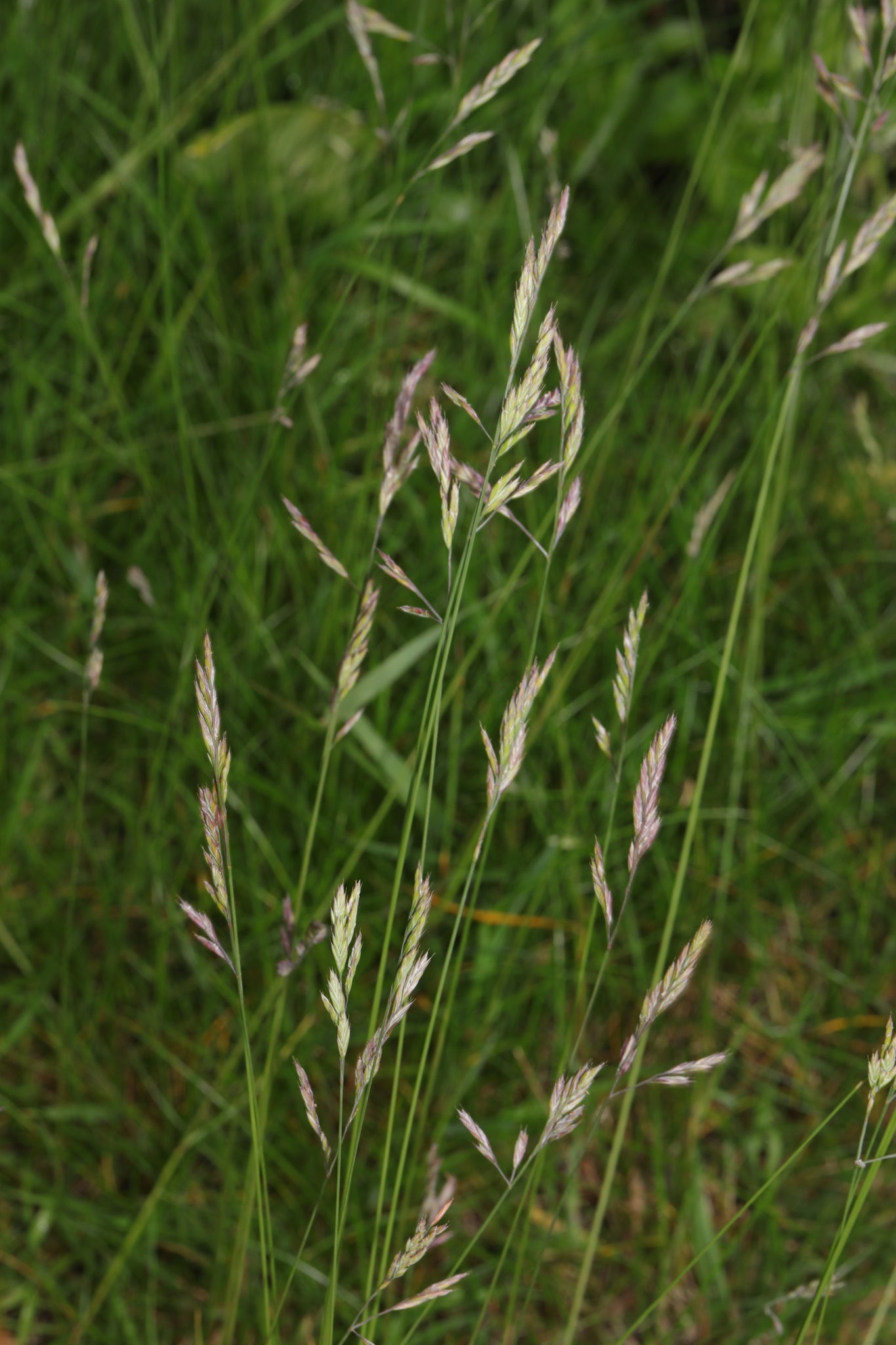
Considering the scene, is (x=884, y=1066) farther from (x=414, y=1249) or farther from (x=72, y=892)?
(x=72, y=892)

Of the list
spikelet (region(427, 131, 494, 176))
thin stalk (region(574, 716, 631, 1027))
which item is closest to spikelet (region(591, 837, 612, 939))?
thin stalk (region(574, 716, 631, 1027))

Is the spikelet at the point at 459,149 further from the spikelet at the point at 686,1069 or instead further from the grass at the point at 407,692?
the spikelet at the point at 686,1069

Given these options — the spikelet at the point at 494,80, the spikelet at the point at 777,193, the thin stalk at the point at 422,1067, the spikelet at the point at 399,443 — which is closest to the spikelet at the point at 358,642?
the spikelet at the point at 399,443

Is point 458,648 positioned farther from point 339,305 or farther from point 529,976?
point 339,305

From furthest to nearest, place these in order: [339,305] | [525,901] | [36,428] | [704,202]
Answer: [704,202] < [36,428] < [525,901] < [339,305]

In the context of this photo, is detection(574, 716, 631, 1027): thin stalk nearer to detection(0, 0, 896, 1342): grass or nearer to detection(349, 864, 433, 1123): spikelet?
detection(349, 864, 433, 1123): spikelet

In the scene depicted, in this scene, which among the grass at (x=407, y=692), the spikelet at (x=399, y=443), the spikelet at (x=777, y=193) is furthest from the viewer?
the grass at (x=407, y=692)

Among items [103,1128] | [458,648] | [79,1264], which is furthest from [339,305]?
[79,1264]

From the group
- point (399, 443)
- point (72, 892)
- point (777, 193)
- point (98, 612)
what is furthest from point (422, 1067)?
point (777, 193)
